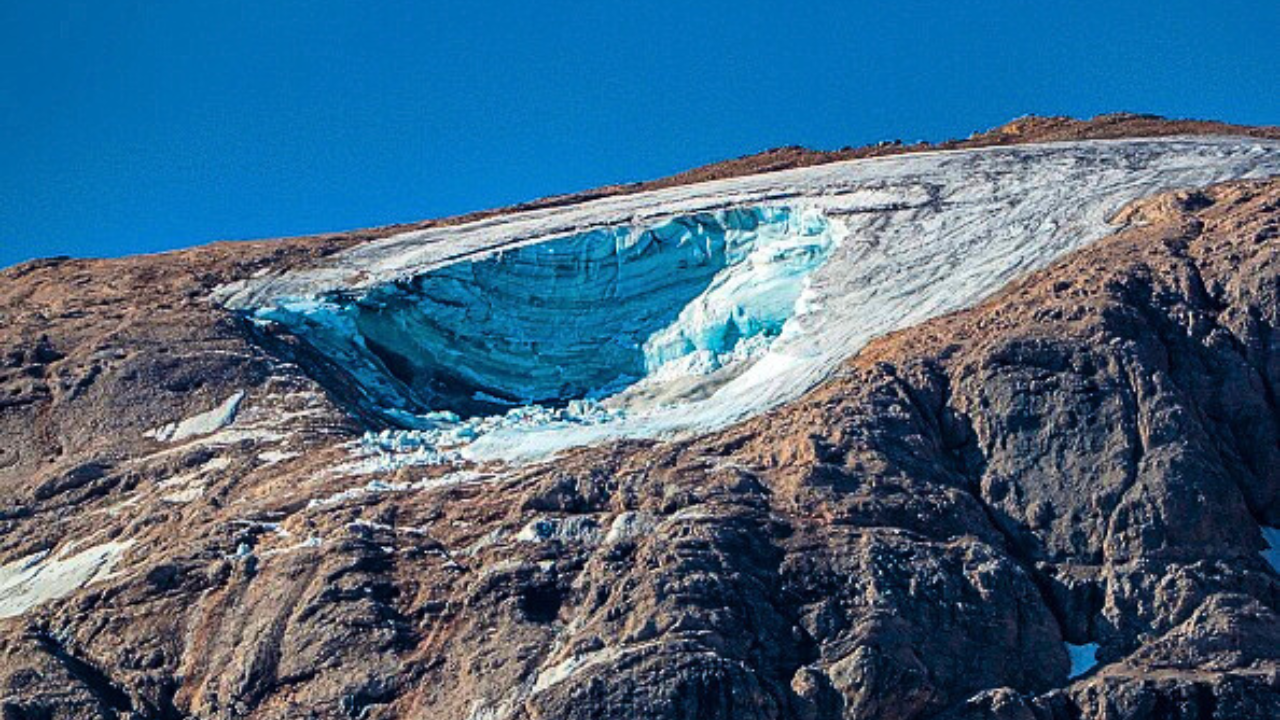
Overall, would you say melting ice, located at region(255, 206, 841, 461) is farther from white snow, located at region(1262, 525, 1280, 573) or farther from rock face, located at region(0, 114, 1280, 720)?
white snow, located at region(1262, 525, 1280, 573)

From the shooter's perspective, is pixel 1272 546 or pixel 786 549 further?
pixel 1272 546

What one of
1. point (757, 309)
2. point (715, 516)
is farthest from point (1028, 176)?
point (715, 516)

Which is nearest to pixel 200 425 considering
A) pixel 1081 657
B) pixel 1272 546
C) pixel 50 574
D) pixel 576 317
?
pixel 50 574

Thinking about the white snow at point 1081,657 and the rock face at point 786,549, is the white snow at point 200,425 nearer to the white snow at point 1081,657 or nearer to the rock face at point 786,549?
the rock face at point 786,549

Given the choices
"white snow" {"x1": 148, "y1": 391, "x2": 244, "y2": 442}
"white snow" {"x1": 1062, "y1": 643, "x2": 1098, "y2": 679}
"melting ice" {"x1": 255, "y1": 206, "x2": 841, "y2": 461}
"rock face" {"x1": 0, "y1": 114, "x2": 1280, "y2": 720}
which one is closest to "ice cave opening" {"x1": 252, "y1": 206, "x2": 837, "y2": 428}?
"melting ice" {"x1": 255, "y1": 206, "x2": 841, "y2": 461}

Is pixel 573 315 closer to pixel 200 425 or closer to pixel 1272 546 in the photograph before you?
pixel 200 425

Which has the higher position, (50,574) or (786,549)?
(50,574)

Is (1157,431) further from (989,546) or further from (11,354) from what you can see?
(11,354)
